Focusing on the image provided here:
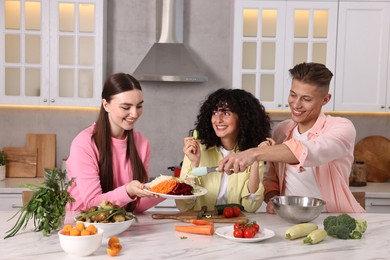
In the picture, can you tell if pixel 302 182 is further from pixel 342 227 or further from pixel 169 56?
pixel 169 56

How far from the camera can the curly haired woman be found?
3.18m

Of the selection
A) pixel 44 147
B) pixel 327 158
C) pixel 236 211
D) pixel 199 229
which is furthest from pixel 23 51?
pixel 327 158

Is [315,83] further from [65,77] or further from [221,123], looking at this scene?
[65,77]

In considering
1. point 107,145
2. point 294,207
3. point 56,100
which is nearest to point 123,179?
point 107,145

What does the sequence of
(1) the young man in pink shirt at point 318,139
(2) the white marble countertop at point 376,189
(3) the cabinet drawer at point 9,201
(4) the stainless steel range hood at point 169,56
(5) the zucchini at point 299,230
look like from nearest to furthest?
(5) the zucchini at point 299,230
(1) the young man in pink shirt at point 318,139
(3) the cabinet drawer at point 9,201
(2) the white marble countertop at point 376,189
(4) the stainless steel range hood at point 169,56

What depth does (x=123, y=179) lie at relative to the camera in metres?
3.09

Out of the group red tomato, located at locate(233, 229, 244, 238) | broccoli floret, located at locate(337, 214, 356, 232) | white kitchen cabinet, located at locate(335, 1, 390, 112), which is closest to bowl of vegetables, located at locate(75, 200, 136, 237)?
red tomato, located at locate(233, 229, 244, 238)

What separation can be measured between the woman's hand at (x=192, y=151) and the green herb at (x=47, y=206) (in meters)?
0.80

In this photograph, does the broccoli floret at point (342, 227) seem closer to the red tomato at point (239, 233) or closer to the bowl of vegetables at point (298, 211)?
the bowl of vegetables at point (298, 211)

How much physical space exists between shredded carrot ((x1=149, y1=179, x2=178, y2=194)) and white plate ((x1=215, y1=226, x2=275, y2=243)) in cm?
30

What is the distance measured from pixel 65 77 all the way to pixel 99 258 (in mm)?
2916

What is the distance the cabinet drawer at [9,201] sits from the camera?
462 cm

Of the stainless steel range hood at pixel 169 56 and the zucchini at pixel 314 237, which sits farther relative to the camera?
the stainless steel range hood at pixel 169 56

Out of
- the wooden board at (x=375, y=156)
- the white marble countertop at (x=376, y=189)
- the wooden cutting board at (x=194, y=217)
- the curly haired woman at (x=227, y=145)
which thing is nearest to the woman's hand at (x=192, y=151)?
the curly haired woman at (x=227, y=145)
